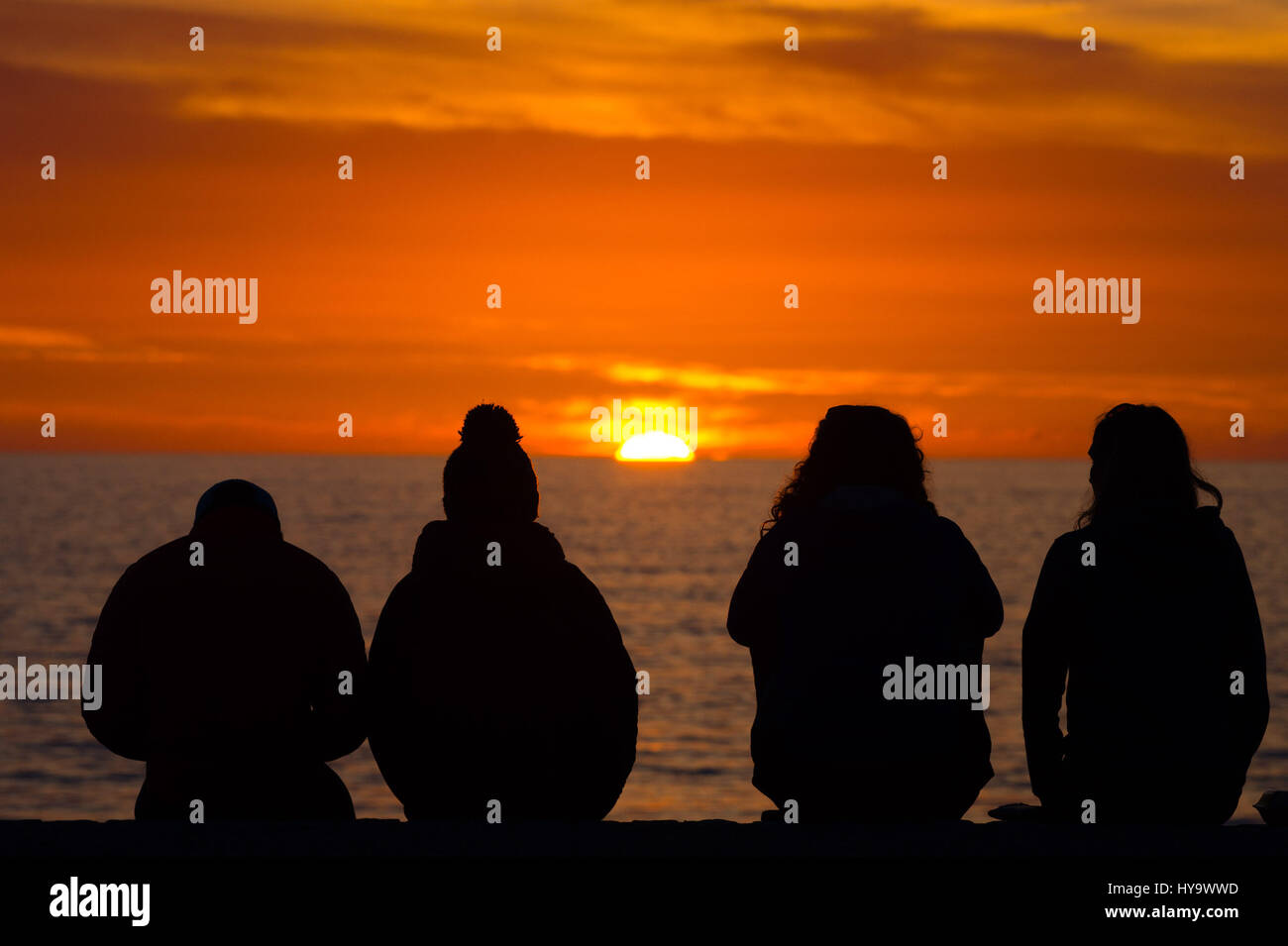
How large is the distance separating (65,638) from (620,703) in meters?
37.8

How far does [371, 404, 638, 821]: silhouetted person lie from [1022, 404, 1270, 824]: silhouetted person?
1.16 meters

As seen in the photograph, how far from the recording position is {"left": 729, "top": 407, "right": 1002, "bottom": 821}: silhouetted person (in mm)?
3939

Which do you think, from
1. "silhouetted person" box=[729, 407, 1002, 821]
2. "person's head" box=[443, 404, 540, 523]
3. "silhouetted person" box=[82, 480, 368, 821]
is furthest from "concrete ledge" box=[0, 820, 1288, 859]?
"person's head" box=[443, 404, 540, 523]

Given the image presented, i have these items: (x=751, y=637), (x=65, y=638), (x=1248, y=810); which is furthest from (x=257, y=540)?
(x=65, y=638)

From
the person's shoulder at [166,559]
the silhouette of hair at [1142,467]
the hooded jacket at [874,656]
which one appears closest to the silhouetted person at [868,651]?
the hooded jacket at [874,656]

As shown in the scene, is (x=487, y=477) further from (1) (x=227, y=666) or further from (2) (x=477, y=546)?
(1) (x=227, y=666)

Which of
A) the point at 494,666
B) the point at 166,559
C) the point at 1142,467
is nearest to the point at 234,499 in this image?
the point at 166,559

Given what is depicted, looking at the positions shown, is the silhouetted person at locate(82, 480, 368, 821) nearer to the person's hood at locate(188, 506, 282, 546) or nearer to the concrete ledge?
the person's hood at locate(188, 506, 282, 546)

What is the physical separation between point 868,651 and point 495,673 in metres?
0.99

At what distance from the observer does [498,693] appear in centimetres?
411

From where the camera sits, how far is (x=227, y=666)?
13.3 ft

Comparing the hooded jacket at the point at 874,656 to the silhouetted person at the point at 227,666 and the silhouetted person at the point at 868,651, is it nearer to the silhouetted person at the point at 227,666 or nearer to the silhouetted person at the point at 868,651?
the silhouetted person at the point at 868,651

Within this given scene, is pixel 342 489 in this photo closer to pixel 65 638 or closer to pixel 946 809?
pixel 65 638
